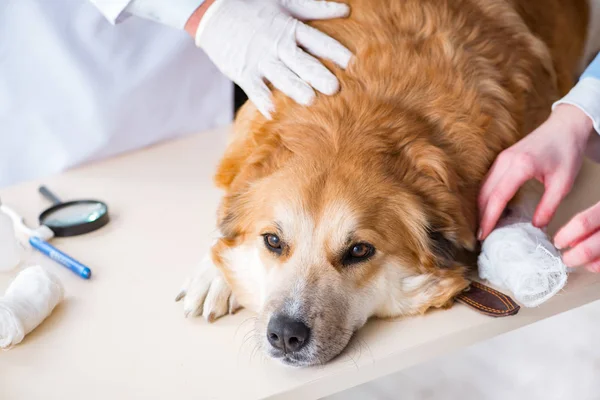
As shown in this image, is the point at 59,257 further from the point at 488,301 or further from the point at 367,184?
the point at 488,301

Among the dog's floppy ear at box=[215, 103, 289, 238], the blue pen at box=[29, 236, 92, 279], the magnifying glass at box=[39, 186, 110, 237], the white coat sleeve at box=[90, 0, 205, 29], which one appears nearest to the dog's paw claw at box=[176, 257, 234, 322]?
the dog's floppy ear at box=[215, 103, 289, 238]

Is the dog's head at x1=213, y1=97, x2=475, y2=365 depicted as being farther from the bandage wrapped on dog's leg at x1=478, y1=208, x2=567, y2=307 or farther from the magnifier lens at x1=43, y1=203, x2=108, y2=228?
the magnifier lens at x1=43, y1=203, x2=108, y2=228

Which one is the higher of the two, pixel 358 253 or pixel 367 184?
pixel 367 184

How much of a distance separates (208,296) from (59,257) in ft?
1.36

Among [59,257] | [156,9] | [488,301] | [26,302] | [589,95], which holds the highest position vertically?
[156,9]

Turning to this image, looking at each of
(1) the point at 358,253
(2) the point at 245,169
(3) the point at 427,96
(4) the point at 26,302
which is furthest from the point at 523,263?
(4) the point at 26,302

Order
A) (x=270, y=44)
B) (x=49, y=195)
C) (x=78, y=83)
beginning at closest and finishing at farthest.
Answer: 1. (x=270, y=44)
2. (x=49, y=195)
3. (x=78, y=83)

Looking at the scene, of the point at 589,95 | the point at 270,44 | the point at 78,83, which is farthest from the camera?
the point at 78,83

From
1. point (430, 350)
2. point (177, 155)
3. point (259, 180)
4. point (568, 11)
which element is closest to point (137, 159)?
point (177, 155)

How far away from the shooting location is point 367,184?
4.83 feet

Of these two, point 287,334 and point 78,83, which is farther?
point 78,83

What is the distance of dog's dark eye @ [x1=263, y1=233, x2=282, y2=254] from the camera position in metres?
1.55

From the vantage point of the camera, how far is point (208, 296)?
1.51 m

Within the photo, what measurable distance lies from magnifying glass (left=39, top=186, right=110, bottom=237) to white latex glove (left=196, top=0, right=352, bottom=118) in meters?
0.50
